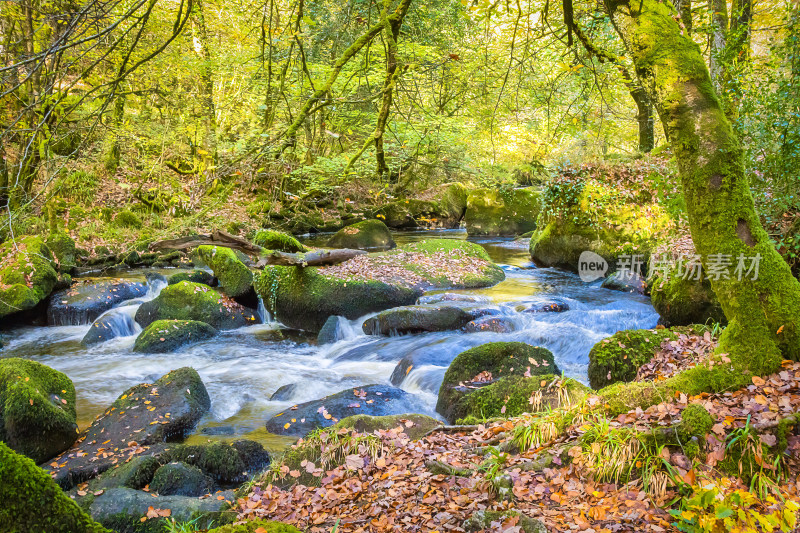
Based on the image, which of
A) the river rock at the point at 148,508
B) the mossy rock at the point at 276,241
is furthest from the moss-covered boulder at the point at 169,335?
the river rock at the point at 148,508

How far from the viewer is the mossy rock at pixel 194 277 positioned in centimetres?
1206

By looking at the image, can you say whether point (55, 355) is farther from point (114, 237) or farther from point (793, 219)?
point (793, 219)

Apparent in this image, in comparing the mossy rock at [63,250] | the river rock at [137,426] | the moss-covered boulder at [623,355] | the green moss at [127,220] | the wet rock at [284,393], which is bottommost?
the wet rock at [284,393]

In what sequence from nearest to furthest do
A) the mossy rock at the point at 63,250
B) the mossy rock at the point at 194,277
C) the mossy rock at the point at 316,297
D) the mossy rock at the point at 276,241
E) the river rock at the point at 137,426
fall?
the river rock at the point at 137,426 < the mossy rock at the point at 316,297 < the mossy rock at the point at 276,241 < the mossy rock at the point at 194,277 < the mossy rock at the point at 63,250

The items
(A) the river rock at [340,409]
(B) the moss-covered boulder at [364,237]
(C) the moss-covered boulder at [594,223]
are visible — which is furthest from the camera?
(B) the moss-covered boulder at [364,237]

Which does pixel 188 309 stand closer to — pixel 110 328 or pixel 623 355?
pixel 110 328

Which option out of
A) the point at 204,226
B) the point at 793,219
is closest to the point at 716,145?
the point at 793,219

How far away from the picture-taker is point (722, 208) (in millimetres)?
3555

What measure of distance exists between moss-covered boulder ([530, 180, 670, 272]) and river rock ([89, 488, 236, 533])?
10185mm

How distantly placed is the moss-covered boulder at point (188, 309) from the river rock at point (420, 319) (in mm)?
3298

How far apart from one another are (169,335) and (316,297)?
2.84 m

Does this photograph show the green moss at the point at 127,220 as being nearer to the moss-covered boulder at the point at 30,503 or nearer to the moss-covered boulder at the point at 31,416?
the moss-covered boulder at the point at 31,416

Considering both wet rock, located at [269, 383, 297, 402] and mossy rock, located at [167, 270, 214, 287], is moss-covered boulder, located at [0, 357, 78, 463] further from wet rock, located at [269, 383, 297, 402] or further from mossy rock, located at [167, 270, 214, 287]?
mossy rock, located at [167, 270, 214, 287]

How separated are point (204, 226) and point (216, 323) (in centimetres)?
542
